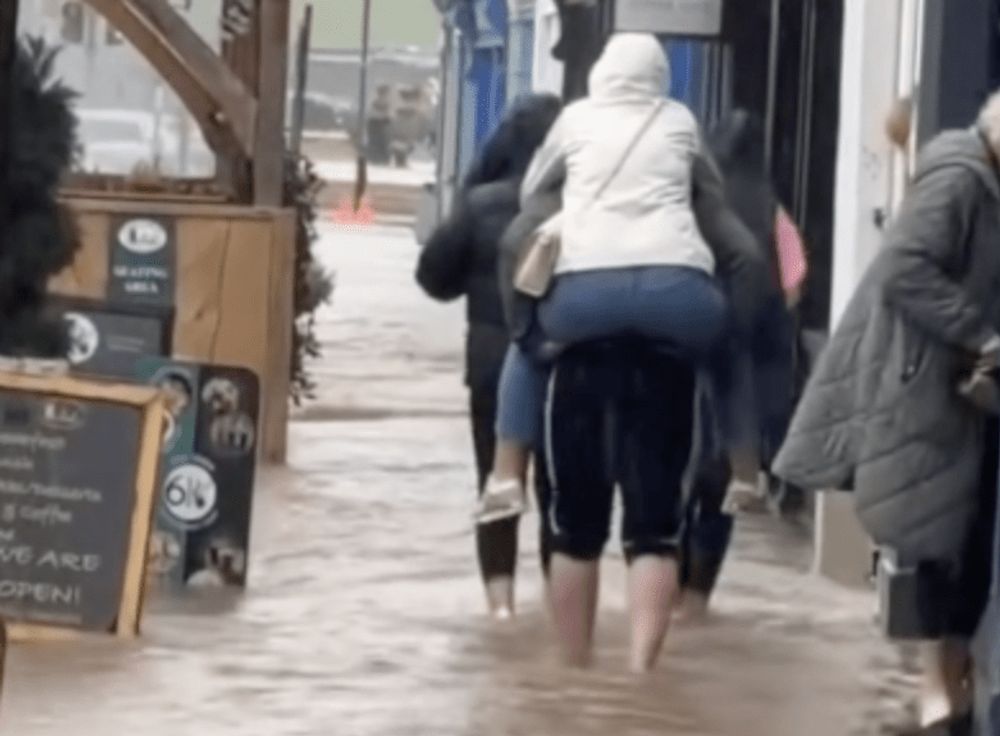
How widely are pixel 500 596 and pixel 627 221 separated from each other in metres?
1.96

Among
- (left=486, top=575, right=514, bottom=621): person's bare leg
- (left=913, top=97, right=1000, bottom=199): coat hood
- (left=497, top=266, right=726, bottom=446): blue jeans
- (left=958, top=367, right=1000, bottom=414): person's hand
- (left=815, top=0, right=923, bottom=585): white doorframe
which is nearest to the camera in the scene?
(left=958, top=367, right=1000, bottom=414): person's hand

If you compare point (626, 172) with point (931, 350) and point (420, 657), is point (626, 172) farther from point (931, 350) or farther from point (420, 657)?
point (420, 657)

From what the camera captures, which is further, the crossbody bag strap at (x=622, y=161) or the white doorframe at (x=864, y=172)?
the white doorframe at (x=864, y=172)

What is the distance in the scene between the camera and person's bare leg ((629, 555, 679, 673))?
9773 mm

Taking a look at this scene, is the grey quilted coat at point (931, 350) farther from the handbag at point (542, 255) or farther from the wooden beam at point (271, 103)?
the wooden beam at point (271, 103)

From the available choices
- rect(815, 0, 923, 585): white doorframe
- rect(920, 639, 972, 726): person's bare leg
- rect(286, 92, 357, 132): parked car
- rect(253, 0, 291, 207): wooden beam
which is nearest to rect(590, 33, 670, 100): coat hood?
rect(920, 639, 972, 726): person's bare leg

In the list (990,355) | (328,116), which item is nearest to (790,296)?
(990,355)

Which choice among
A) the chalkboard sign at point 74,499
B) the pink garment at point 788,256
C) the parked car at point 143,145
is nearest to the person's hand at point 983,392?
the pink garment at point 788,256

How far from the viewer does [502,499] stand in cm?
1019

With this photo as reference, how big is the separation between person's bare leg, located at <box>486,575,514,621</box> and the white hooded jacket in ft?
5.47

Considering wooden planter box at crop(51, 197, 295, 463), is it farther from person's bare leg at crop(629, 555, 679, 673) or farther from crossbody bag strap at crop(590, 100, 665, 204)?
crossbody bag strap at crop(590, 100, 665, 204)

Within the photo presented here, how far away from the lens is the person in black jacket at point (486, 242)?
10.6 meters

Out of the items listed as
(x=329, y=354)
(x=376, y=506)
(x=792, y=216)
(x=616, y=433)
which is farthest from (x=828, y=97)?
(x=329, y=354)

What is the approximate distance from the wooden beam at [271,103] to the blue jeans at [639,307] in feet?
19.7
